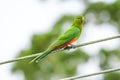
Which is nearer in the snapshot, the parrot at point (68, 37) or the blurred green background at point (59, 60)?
the parrot at point (68, 37)

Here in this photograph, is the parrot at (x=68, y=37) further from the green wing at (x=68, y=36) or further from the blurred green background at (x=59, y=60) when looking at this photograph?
the blurred green background at (x=59, y=60)

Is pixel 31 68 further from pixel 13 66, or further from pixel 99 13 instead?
pixel 99 13

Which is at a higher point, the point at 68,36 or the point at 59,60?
the point at 68,36

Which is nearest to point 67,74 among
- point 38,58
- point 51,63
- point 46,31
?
point 51,63

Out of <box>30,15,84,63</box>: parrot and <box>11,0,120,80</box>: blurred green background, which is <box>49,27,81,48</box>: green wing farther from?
<box>11,0,120,80</box>: blurred green background

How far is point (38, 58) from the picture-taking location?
10133 millimetres

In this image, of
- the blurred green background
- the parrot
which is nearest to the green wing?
the parrot

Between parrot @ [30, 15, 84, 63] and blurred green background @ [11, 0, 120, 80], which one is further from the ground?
parrot @ [30, 15, 84, 63]

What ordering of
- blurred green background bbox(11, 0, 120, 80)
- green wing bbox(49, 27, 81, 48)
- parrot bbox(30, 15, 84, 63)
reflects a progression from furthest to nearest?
blurred green background bbox(11, 0, 120, 80) < green wing bbox(49, 27, 81, 48) < parrot bbox(30, 15, 84, 63)

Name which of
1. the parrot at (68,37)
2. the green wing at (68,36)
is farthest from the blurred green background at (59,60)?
the green wing at (68,36)

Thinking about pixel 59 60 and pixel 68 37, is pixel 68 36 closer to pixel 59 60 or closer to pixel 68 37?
pixel 68 37

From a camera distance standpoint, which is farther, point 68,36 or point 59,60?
point 59,60

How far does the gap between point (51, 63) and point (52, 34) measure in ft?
4.55

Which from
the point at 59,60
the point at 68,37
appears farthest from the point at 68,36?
the point at 59,60
